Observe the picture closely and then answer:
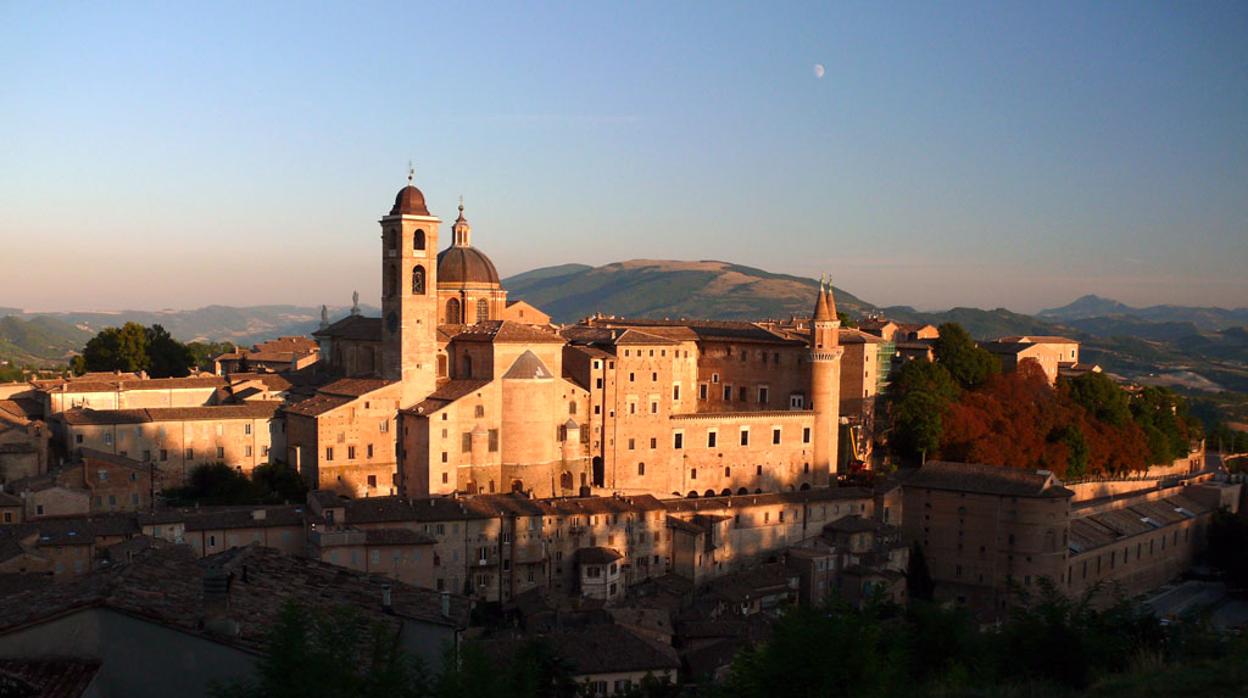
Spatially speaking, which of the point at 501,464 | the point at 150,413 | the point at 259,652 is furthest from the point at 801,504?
→ the point at 259,652

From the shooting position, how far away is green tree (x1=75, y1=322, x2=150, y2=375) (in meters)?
53.5

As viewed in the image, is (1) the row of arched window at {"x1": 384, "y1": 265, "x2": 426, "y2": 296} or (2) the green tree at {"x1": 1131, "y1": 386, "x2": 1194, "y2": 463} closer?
(1) the row of arched window at {"x1": 384, "y1": 265, "x2": 426, "y2": 296}

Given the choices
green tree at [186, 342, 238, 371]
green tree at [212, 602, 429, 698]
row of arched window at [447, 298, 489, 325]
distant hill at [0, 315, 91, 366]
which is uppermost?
row of arched window at [447, 298, 489, 325]

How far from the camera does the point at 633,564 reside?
36.3 metres

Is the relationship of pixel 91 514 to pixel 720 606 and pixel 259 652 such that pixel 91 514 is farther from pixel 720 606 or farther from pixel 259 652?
pixel 259 652

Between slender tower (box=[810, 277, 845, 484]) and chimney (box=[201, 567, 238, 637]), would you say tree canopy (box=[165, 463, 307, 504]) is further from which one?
chimney (box=[201, 567, 238, 637])

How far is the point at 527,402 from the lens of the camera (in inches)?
1544

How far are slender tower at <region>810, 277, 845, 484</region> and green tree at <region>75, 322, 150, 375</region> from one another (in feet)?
97.3

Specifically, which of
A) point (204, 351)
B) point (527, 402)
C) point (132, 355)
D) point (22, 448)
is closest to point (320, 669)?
point (527, 402)

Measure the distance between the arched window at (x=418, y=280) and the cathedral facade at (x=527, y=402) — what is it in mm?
48

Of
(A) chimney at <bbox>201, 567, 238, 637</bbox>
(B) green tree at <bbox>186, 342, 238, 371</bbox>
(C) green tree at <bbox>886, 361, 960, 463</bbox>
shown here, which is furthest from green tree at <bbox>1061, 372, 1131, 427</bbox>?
Result: (A) chimney at <bbox>201, 567, 238, 637</bbox>

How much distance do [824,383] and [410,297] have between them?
16.0m

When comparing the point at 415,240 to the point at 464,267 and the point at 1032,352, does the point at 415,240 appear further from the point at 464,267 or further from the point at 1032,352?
the point at 1032,352

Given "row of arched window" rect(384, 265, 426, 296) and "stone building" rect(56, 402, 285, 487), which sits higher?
"row of arched window" rect(384, 265, 426, 296)
